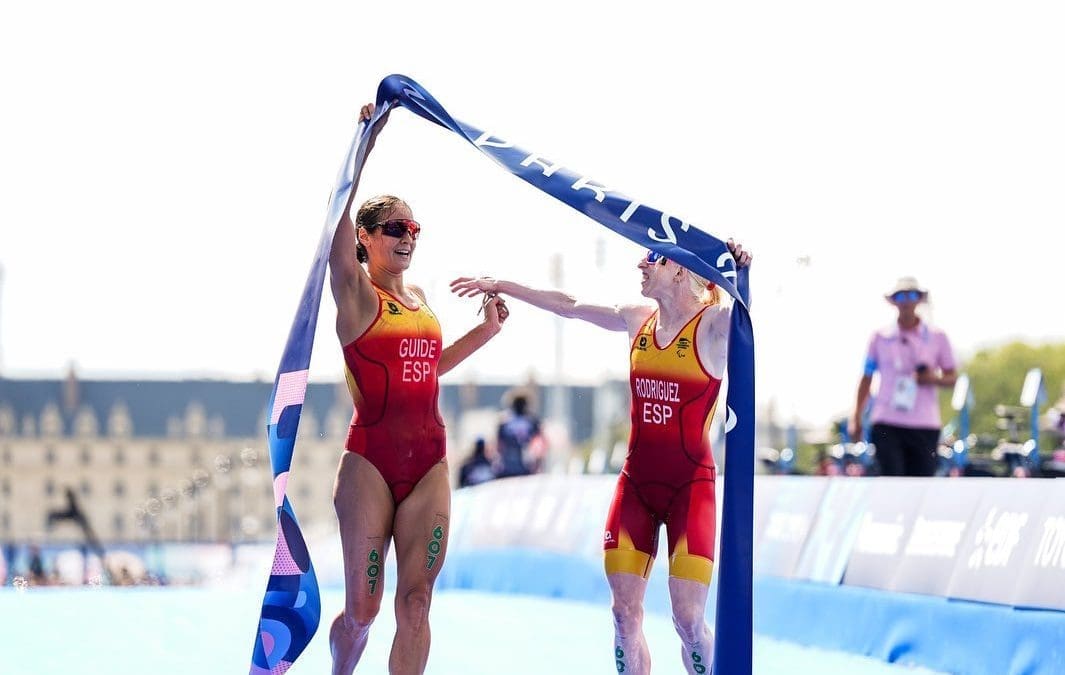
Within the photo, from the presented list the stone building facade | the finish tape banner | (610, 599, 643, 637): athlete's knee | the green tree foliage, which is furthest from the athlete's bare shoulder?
the stone building facade

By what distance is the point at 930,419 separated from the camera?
12258 mm

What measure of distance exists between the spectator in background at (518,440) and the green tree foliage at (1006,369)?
66746mm

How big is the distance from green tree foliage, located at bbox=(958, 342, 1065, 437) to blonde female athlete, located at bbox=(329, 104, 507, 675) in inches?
3182

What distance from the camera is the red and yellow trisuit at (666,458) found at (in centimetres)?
743

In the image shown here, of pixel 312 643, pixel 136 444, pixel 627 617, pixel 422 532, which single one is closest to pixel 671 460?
pixel 627 617

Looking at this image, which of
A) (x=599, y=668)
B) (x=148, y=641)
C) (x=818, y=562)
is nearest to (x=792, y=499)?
(x=818, y=562)

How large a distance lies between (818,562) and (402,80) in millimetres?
5682

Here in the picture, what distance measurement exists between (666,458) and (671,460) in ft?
0.08

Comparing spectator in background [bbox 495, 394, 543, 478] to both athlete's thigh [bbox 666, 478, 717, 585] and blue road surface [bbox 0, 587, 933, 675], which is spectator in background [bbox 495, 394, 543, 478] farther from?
athlete's thigh [bbox 666, 478, 717, 585]

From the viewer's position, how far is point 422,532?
6992 millimetres

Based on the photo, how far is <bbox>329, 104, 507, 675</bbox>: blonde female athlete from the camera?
695cm

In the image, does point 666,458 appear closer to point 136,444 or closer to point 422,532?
point 422,532

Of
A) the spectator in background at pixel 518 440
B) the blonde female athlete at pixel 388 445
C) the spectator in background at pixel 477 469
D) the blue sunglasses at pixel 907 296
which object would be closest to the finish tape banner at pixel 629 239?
the blonde female athlete at pixel 388 445

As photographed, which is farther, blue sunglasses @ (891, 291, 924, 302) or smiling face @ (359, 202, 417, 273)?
blue sunglasses @ (891, 291, 924, 302)
